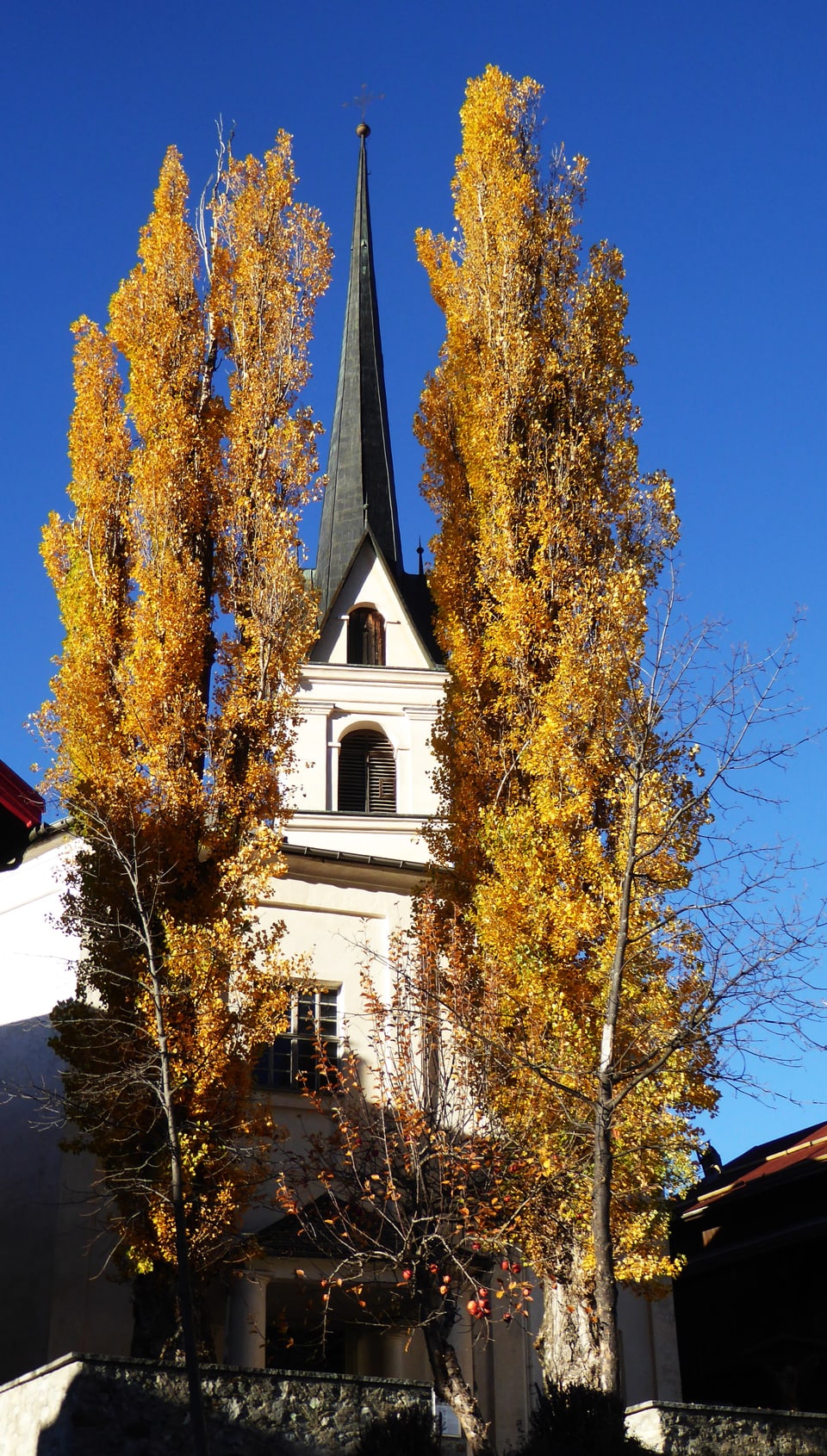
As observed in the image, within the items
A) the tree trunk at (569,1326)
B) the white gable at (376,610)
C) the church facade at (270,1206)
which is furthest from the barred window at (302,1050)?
the white gable at (376,610)

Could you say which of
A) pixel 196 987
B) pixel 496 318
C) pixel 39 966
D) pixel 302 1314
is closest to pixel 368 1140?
pixel 196 987

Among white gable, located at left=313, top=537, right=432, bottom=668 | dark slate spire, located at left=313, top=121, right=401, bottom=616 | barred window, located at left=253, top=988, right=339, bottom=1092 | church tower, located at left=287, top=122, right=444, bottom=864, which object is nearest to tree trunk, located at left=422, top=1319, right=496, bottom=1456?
barred window, located at left=253, top=988, right=339, bottom=1092

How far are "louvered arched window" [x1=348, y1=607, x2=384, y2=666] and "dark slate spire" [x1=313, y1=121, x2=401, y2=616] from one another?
0.71m

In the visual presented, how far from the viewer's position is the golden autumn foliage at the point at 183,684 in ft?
45.1

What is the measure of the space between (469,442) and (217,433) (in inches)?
115

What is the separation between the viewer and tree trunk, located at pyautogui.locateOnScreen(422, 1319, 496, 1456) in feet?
39.4

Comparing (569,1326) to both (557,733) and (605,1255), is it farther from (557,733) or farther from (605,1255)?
(557,733)

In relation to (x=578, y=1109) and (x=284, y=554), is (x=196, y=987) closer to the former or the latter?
(x=578, y=1109)

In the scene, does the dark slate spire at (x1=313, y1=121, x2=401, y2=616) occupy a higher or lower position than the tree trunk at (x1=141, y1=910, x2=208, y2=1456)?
higher

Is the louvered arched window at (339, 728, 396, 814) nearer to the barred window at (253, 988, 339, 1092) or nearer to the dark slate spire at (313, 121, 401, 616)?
the dark slate spire at (313, 121, 401, 616)

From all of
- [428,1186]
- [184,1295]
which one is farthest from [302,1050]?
[184,1295]

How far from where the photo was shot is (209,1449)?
10.4 meters

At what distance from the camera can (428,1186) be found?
14.0 meters

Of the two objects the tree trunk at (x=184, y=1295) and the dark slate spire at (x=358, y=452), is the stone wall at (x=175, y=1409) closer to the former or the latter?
→ the tree trunk at (x=184, y=1295)
